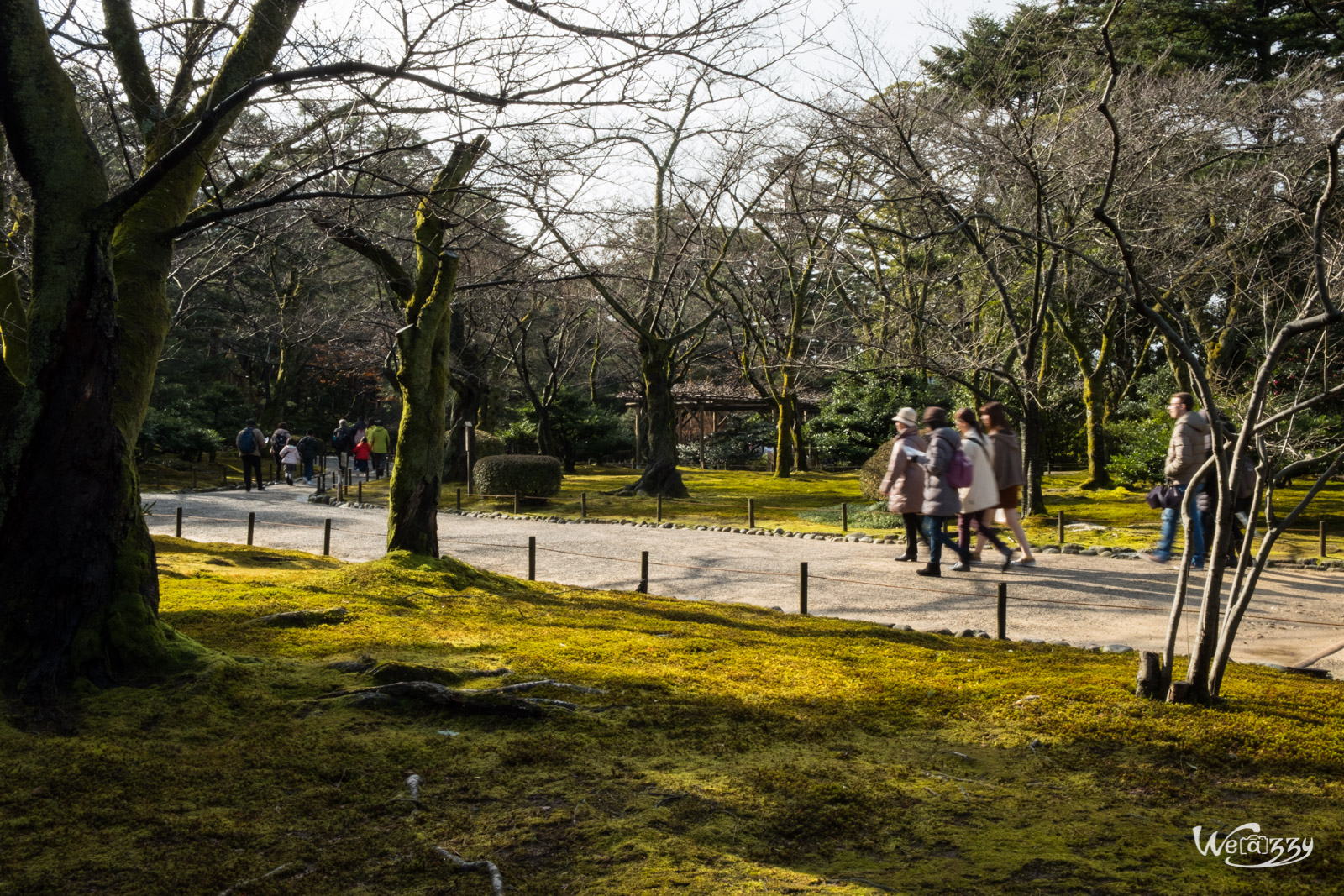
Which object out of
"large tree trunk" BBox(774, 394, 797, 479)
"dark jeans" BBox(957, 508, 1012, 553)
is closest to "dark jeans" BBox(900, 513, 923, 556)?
"dark jeans" BBox(957, 508, 1012, 553)

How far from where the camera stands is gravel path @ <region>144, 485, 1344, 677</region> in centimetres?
757

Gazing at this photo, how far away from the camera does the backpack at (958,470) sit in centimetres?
1016

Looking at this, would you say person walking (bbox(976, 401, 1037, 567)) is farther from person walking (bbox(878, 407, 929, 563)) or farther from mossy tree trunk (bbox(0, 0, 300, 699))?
mossy tree trunk (bbox(0, 0, 300, 699))

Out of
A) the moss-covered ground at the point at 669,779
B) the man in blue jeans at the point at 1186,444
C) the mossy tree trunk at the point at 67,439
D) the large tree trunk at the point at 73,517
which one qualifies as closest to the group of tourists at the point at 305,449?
the man in blue jeans at the point at 1186,444

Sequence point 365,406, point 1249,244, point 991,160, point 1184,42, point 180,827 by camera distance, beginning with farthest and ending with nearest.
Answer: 1. point 365,406
2. point 1184,42
3. point 1249,244
4. point 991,160
5. point 180,827

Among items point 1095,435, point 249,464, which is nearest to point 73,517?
point 1095,435

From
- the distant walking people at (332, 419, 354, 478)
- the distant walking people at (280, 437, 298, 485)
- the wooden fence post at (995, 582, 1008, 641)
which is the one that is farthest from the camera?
the distant walking people at (332, 419, 354, 478)

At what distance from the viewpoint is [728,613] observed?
764 centimetres

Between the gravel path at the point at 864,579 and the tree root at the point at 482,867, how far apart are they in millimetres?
5590

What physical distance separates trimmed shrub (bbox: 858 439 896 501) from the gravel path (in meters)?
3.53

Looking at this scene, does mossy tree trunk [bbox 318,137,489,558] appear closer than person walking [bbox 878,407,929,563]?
Yes

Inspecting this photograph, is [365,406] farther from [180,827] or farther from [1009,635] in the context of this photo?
[180,827]

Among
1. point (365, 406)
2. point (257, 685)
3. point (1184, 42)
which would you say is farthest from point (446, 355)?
point (365, 406)

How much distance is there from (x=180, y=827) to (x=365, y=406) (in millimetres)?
40472
